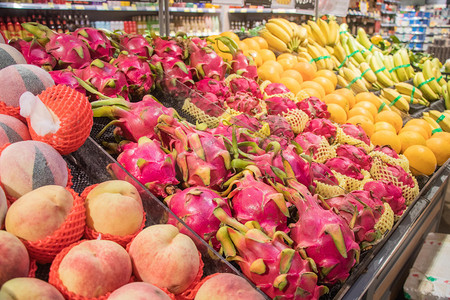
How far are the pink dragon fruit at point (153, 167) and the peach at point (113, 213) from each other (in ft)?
0.58

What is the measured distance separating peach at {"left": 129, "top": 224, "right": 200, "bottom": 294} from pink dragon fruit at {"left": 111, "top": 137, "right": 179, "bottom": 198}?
245 millimetres

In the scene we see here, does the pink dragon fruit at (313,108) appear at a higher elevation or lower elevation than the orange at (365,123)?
higher

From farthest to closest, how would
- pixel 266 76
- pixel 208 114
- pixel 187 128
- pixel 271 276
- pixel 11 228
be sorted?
pixel 266 76, pixel 208 114, pixel 187 128, pixel 271 276, pixel 11 228

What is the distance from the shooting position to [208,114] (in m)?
1.52

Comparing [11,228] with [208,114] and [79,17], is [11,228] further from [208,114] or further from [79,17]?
[79,17]

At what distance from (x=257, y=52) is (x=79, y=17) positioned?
3723 millimetres

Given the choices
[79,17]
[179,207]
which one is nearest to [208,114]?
[179,207]

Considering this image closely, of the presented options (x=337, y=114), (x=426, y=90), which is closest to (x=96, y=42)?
(x=337, y=114)

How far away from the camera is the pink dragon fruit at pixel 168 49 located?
Answer: 1.73m

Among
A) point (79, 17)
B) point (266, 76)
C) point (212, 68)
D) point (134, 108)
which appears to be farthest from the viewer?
point (79, 17)

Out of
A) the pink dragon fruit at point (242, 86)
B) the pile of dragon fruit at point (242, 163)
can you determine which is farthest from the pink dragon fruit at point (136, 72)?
the pink dragon fruit at point (242, 86)

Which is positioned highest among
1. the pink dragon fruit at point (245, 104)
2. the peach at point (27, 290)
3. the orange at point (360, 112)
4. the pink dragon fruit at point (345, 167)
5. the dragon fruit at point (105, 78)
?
the dragon fruit at point (105, 78)

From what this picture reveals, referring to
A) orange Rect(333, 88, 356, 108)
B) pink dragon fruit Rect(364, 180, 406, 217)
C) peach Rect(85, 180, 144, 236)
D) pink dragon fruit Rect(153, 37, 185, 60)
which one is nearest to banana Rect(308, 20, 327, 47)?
orange Rect(333, 88, 356, 108)

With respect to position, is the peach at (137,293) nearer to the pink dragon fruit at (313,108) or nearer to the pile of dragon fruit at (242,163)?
the pile of dragon fruit at (242,163)
